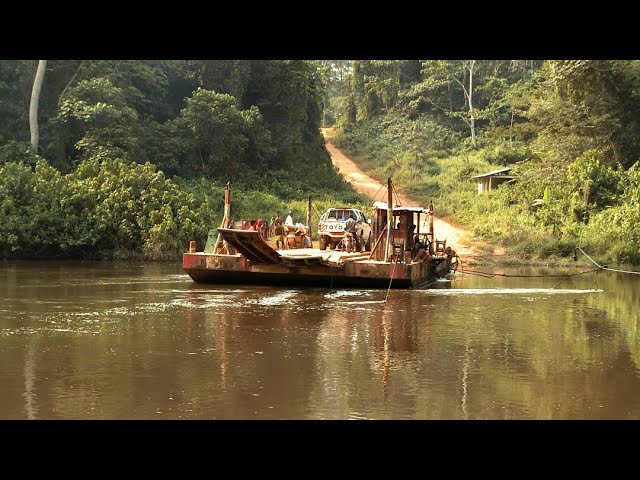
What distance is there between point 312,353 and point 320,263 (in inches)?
350

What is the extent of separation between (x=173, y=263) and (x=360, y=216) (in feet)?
25.9

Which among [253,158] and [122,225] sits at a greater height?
[253,158]

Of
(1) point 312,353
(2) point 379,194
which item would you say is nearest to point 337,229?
(1) point 312,353

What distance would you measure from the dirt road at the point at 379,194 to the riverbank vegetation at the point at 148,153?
1802mm

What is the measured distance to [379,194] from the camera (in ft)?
158

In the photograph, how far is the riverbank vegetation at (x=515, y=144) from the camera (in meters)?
33.8

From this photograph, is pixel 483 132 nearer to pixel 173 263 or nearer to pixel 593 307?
pixel 173 263

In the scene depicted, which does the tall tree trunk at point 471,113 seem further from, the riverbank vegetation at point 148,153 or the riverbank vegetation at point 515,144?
the riverbank vegetation at point 148,153

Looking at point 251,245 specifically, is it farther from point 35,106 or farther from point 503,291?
point 35,106

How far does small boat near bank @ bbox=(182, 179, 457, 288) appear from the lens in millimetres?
21609

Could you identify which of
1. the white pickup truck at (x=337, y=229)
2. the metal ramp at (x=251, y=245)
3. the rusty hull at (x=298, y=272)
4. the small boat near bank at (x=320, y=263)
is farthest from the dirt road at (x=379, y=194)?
the metal ramp at (x=251, y=245)

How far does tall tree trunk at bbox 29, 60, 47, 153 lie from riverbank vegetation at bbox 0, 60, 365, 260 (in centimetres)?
7

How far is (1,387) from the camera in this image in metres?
9.98
